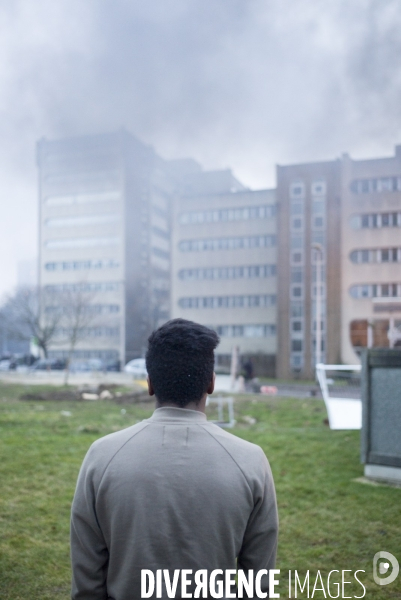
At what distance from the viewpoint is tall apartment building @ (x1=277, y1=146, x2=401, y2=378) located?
2477 cm

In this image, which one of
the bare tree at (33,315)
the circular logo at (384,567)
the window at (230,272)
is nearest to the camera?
the circular logo at (384,567)

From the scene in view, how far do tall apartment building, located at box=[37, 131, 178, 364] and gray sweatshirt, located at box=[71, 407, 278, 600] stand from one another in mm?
28797

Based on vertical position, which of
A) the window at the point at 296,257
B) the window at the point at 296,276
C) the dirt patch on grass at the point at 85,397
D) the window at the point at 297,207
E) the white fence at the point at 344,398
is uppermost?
the window at the point at 297,207

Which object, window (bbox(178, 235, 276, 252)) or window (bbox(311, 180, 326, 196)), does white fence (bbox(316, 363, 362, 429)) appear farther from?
window (bbox(178, 235, 276, 252))

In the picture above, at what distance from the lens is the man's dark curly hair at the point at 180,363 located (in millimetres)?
1439

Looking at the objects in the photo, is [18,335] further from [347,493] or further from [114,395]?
[347,493]

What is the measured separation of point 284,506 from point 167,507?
3137 mm

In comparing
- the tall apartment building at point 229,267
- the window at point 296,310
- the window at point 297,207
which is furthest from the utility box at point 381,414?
the tall apartment building at point 229,267

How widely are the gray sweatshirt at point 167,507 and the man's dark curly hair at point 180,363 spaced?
6cm

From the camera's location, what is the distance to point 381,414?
4.90 meters

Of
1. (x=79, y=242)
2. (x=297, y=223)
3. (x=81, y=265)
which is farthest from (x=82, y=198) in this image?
(x=297, y=223)

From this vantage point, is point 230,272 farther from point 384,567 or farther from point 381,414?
point 384,567

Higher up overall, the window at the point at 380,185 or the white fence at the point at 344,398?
the window at the point at 380,185

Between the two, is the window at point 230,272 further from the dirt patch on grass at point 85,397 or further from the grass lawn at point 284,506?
the grass lawn at point 284,506
